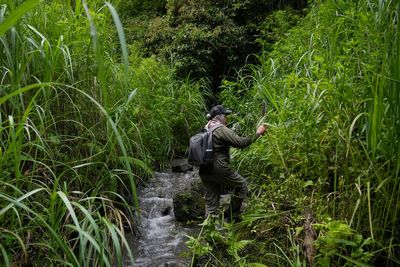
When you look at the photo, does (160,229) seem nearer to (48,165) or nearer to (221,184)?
(221,184)

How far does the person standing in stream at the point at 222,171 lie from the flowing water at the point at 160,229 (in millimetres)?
476

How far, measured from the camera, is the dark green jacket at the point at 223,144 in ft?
13.3

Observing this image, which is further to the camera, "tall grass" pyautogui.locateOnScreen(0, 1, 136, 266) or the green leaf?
"tall grass" pyautogui.locateOnScreen(0, 1, 136, 266)

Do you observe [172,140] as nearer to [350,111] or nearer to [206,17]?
[206,17]

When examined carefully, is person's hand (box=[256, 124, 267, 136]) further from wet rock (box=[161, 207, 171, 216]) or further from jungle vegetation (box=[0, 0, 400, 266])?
wet rock (box=[161, 207, 171, 216])

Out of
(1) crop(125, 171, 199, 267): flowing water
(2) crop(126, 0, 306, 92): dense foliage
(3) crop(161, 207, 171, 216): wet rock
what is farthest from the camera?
(2) crop(126, 0, 306, 92): dense foliage

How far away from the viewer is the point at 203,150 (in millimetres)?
4098

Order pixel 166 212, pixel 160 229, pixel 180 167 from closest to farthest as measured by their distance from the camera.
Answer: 1. pixel 160 229
2. pixel 166 212
3. pixel 180 167

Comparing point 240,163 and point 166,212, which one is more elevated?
point 240,163

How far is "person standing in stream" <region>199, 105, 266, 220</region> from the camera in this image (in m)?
4.09

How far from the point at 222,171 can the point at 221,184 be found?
23cm

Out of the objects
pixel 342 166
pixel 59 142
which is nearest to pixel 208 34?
pixel 59 142

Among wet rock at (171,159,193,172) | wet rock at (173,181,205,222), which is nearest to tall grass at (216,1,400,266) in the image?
wet rock at (173,181,205,222)

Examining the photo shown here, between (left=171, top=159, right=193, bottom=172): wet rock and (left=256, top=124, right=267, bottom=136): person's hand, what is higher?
(left=256, top=124, right=267, bottom=136): person's hand
